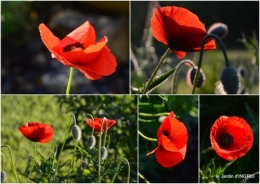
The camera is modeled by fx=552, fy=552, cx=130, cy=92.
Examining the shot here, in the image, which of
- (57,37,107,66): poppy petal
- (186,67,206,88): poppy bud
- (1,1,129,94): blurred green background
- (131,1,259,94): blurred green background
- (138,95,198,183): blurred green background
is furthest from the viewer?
(1,1,129,94): blurred green background

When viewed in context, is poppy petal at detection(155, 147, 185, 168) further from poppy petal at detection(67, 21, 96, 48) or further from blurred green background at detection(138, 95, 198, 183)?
poppy petal at detection(67, 21, 96, 48)

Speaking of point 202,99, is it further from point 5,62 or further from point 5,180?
point 5,62

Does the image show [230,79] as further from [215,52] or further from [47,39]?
[215,52]

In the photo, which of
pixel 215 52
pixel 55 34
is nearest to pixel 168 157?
pixel 215 52

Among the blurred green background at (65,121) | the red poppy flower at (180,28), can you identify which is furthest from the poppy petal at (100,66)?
the blurred green background at (65,121)

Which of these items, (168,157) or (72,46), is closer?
(72,46)

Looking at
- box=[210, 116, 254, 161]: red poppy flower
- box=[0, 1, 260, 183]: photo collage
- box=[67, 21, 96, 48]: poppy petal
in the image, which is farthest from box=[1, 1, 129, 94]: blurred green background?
box=[67, 21, 96, 48]: poppy petal

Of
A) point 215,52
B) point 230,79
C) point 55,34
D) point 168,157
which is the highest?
point 55,34
